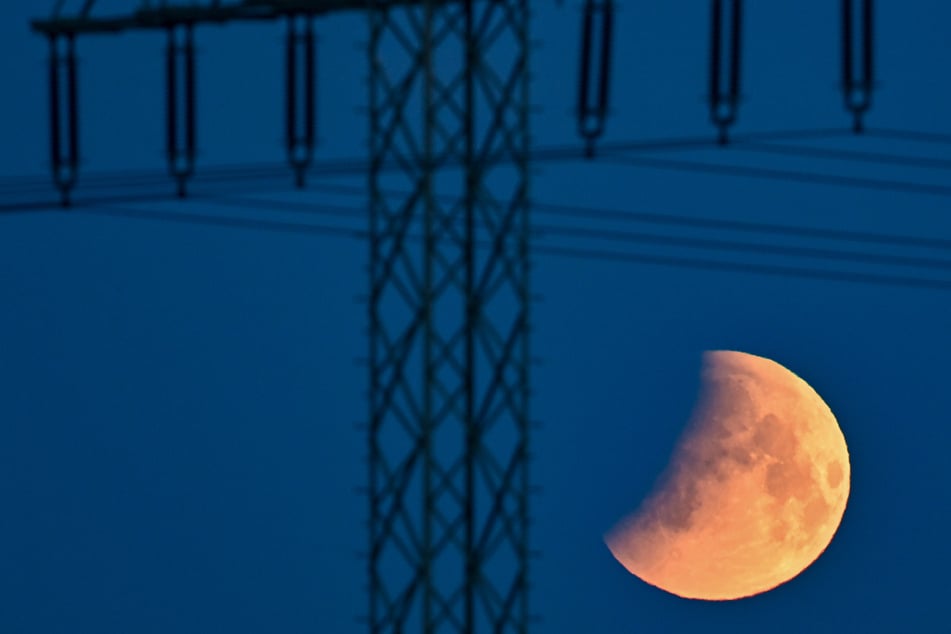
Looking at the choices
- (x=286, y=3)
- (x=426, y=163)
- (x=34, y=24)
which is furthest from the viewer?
(x=34, y=24)

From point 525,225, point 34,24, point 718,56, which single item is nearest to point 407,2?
point 525,225

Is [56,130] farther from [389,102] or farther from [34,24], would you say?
[389,102]

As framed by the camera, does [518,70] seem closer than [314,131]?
Yes

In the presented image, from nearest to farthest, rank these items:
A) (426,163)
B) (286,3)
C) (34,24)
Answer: (426,163) < (286,3) < (34,24)

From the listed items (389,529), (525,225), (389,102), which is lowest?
(389,529)

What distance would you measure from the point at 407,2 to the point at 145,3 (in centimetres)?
539

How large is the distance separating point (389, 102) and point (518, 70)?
1.55 m

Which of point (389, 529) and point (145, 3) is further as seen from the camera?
point (145, 3)

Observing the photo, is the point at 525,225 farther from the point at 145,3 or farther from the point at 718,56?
the point at 145,3

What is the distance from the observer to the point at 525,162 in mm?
22656

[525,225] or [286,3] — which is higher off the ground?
[286,3]

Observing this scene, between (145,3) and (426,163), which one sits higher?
(145,3)

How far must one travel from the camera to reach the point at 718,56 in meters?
26.1

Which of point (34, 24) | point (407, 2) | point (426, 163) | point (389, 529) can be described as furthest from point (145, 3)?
point (389, 529)
